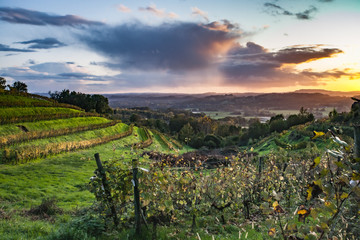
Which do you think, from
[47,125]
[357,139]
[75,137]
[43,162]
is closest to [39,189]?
[43,162]

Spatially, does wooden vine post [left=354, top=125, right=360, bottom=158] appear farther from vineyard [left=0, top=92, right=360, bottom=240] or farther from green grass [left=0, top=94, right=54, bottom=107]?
green grass [left=0, top=94, right=54, bottom=107]

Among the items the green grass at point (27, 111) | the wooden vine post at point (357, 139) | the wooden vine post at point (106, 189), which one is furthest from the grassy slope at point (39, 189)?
the green grass at point (27, 111)

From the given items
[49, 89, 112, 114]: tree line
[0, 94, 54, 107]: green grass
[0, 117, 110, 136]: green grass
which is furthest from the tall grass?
[49, 89, 112, 114]: tree line

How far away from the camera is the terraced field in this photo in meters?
7.00

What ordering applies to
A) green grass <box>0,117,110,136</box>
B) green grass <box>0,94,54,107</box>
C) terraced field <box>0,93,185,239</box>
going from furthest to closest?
green grass <box>0,94,54,107</box> → green grass <box>0,117,110,136</box> → terraced field <box>0,93,185,239</box>

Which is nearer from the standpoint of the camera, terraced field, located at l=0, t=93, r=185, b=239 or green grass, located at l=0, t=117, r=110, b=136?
terraced field, located at l=0, t=93, r=185, b=239

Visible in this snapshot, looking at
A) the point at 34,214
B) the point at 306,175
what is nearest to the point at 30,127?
the point at 34,214

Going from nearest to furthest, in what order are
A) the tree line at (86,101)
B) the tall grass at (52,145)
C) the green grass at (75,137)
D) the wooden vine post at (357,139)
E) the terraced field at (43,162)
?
1. the wooden vine post at (357,139)
2. the terraced field at (43,162)
3. the tall grass at (52,145)
4. the green grass at (75,137)
5. the tree line at (86,101)

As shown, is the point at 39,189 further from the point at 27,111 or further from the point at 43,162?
the point at 27,111

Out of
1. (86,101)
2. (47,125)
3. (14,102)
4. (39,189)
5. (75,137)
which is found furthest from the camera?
(86,101)

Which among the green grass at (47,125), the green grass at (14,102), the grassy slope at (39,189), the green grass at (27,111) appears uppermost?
the green grass at (14,102)

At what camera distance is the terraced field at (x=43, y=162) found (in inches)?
276

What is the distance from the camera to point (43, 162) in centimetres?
1805

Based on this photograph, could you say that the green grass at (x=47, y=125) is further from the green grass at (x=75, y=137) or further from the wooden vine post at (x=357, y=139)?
the wooden vine post at (x=357, y=139)
